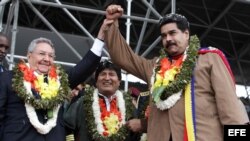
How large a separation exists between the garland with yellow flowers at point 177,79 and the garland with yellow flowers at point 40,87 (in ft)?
1.96

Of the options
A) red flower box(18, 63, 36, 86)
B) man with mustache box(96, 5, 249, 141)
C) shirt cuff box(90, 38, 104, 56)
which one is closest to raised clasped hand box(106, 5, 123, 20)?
man with mustache box(96, 5, 249, 141)

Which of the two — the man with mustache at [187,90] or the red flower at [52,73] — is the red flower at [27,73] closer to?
the red flower at [52,73]

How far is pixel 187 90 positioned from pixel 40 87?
36.5 inches

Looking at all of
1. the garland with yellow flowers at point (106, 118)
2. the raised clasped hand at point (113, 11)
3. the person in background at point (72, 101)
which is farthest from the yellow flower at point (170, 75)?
the person in background at point (72, 101)

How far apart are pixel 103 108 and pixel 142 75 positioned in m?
Result: 0.48

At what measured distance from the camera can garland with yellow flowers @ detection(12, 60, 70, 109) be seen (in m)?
2.69

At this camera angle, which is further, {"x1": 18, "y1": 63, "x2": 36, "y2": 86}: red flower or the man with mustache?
{"x1": 18, "y1": 63, "x2": 36, "y2": 86}: red flower

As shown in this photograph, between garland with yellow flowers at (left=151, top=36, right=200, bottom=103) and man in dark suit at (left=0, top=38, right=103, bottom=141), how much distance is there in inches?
21.5

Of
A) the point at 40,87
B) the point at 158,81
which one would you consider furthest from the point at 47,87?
the point at 158,81

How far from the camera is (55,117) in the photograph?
9.01 feet

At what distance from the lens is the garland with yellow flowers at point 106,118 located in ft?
10.0

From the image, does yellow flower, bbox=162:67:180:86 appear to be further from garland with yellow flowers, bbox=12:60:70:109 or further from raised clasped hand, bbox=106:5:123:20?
garland with yellow flowers, bbox=12:60:70:109

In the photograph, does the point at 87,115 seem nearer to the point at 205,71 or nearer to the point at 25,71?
the point at 25,71

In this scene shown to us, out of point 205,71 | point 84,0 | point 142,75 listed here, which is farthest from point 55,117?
point 84,0
